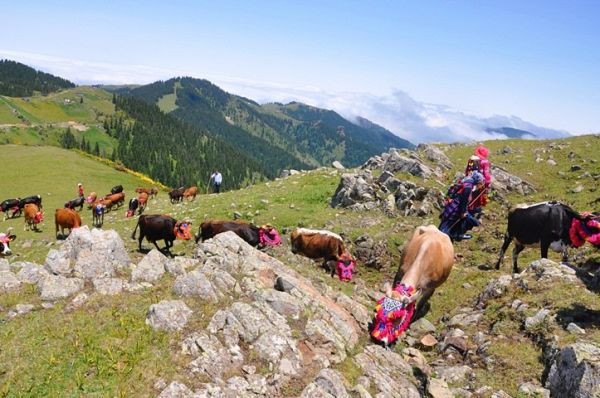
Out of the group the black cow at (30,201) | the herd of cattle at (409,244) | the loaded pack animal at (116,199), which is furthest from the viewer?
the black cow at (30,201)

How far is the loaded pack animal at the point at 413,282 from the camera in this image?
1038 centimetres

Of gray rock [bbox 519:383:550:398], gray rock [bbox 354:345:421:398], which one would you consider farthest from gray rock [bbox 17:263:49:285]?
gray rock [bbox 519:383:550:398]

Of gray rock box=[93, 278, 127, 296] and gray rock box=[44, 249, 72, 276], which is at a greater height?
gray rock box=[93, 278, 127, 296]

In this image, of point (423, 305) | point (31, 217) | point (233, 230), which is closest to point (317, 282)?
point (423, 305)

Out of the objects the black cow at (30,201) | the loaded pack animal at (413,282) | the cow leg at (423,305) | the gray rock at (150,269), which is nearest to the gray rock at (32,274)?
the gray rock at (150,269)

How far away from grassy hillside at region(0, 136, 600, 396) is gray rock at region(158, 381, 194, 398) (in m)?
0.32

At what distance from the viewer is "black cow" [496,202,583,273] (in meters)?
15.7

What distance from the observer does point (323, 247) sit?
21.0 meters

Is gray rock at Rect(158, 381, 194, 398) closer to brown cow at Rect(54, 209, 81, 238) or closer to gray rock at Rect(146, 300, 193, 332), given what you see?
gray rock at Rect(146, 300, 193, 332)

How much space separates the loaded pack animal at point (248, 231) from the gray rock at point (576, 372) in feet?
47.2

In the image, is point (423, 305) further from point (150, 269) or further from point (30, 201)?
point (30, 201)

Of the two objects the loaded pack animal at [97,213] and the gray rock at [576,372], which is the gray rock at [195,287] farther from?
the loaded pack animal at [97,213]

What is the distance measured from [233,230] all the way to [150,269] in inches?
410

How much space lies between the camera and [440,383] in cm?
924
